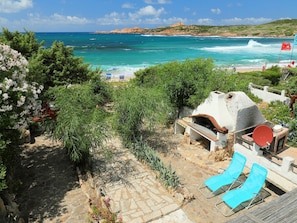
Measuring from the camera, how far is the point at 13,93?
7273mm

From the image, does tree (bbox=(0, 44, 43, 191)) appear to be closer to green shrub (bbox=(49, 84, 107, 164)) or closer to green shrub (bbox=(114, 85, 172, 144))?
green shrub (bbox=(49, 84, 107, 164))

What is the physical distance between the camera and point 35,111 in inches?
335

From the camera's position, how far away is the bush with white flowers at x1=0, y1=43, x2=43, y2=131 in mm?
6840

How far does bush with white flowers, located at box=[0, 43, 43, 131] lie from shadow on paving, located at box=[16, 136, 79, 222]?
292cm

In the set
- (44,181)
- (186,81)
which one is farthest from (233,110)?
(44,181)

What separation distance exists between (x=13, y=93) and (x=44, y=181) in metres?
4.16

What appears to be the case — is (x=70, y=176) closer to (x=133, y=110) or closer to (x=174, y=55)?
(x=133, y=110)

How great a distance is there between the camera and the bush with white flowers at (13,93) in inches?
269

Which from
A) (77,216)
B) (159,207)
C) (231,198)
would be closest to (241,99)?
(231,198)

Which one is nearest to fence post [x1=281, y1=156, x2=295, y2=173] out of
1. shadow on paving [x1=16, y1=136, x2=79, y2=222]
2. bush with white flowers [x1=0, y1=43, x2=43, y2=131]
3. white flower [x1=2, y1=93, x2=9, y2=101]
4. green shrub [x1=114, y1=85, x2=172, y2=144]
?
green shrub [x1=114, y1=85, x2=172, y2=144]

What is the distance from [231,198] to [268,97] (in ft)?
41.5

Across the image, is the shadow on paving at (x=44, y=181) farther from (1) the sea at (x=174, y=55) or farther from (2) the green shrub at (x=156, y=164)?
(1) the sea at (x=174, y=55)

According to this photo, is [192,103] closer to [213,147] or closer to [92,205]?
[213,147]

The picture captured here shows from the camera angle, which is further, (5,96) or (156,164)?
(156,164)
